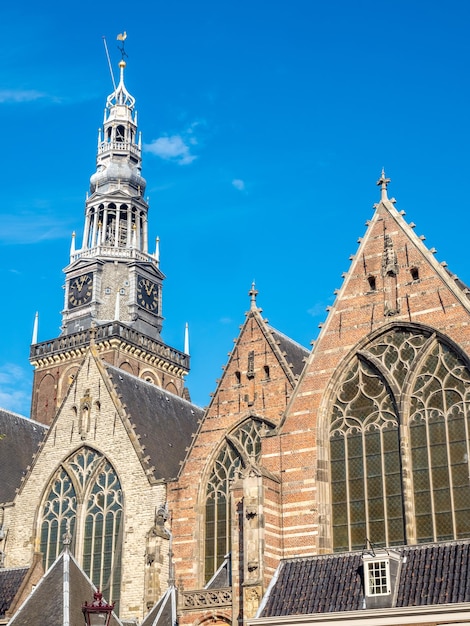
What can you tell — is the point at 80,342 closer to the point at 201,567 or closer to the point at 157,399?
the point at 157,399

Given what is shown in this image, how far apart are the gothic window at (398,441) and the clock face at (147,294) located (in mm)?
28387

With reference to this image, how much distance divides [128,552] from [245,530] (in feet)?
24.3

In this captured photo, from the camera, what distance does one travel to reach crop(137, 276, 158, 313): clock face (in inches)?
2263

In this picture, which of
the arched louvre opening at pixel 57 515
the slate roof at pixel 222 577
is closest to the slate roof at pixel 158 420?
the arched louvre opening at pixel 57 515

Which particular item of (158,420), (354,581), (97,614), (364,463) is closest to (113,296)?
(158,420)

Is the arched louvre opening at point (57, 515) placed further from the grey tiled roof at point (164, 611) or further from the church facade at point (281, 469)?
the grey tiled roof at point (164, 611)

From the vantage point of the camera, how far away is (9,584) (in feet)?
104

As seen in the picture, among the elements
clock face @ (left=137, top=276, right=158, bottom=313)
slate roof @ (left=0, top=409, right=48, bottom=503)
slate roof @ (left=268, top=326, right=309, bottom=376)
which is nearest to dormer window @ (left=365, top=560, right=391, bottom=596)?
slate roof @ (left=268, top=326, right=309, bottom=376)

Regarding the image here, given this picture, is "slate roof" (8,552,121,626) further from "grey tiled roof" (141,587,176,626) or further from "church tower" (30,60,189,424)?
"church tower" (30,60,189,424)

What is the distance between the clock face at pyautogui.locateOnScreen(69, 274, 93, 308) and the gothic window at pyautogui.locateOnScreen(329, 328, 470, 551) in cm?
2902

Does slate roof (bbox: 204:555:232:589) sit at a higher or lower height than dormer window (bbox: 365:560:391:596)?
higher

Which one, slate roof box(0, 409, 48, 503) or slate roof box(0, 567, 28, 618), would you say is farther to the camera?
slate roof box(0, 409, 48, 503)

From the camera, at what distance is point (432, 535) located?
90.2 feet

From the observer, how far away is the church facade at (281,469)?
90.4 feet
